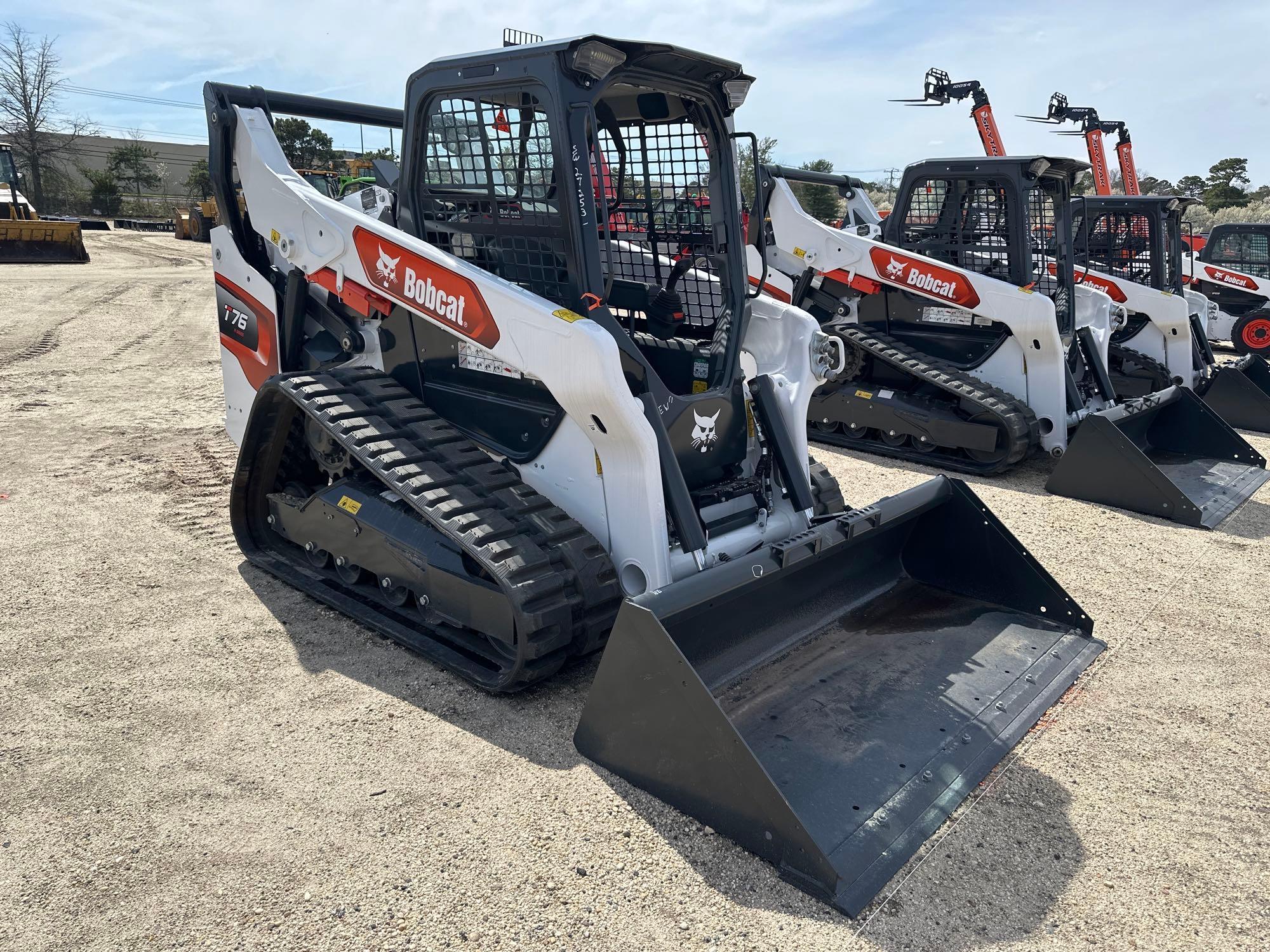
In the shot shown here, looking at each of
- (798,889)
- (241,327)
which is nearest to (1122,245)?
(241,327)

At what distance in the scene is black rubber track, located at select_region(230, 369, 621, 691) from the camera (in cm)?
353

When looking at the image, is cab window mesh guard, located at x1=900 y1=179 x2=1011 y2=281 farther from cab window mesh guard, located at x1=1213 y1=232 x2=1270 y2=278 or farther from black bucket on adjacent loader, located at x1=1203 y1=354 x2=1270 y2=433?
cab window mesh guard, located at x1=1213 y1=232 x2=1270 y2=278

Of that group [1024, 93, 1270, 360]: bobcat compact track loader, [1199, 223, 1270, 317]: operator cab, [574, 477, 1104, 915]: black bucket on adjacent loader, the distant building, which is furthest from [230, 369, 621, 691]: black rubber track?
the distant building

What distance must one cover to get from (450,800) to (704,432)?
1.88 meters

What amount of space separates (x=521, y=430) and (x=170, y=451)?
4.13m

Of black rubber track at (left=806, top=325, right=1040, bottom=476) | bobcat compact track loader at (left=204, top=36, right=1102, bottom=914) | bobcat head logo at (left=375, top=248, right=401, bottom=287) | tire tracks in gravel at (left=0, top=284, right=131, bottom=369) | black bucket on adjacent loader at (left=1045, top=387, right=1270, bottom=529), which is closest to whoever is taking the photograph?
bobcat compact track loader at (left=204, top=36, right=1102, bottom=914)

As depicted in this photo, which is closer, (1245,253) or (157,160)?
(1245,253)

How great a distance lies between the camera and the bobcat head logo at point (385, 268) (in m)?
4.28

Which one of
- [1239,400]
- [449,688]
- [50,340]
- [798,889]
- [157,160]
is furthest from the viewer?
[157,160]

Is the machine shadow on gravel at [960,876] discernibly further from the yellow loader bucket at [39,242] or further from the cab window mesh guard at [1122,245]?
the yellow loader bucket at [39,242]

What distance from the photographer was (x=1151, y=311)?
32.5ft

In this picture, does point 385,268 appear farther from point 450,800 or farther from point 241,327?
point 450,800

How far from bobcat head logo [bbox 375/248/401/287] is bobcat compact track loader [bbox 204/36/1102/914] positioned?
0.02m

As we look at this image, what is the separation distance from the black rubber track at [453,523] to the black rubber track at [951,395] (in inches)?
176
